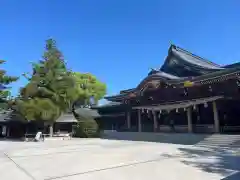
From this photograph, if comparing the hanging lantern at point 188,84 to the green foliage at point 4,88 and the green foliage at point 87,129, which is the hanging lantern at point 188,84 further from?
the green foliage at point 4,88

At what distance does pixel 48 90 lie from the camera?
2564cm

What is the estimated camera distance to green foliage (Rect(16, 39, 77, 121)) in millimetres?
24156

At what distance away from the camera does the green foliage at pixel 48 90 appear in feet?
79.3

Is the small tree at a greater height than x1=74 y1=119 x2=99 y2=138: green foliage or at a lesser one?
greater

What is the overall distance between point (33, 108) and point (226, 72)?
18.3 metres

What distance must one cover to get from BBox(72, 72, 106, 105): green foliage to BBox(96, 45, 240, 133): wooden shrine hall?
10.5 metres

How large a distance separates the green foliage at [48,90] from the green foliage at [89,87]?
10928 millimetres

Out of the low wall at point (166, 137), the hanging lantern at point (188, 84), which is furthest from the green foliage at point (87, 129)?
the hanging lantern at point (188, 84)

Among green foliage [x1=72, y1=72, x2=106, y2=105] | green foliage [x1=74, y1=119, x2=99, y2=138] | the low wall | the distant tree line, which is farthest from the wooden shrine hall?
green foliage [x1=72, y1=72, x2=106, y2=105]

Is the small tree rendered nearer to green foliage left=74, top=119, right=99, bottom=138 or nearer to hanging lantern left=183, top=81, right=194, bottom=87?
green foliage left=74, top=119, right=99, bottom=138

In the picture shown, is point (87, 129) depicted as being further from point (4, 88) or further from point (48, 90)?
point (4, 88)

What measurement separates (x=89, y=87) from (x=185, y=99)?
22.6 metres

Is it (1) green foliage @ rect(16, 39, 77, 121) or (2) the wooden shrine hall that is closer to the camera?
(2) the wooden shrine hall

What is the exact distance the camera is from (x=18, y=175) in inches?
307
